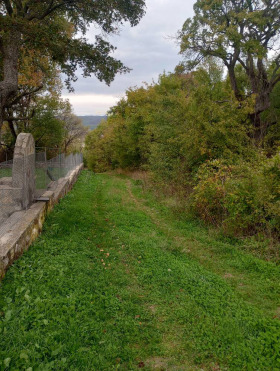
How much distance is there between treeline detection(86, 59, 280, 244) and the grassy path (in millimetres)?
1322

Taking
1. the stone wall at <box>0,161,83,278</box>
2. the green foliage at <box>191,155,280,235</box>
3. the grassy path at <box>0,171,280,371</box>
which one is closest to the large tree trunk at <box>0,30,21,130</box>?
the stone wall at <box>0,161,83,278</box>

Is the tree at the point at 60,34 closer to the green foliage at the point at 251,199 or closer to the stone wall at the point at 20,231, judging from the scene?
the stone wall at the point at 20,231

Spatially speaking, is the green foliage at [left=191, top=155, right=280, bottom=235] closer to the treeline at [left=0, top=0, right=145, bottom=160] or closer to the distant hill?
the treeline at [left=0, top=0, right=145, bottom=160]

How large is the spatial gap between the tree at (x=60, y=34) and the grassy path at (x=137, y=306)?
5769 millimetres

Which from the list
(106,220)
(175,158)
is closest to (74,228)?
(106,220)

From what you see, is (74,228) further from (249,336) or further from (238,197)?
(249,336)

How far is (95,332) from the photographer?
3.67 metres

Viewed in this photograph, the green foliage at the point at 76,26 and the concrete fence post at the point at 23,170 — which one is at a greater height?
the green foliage at the point at 76,26

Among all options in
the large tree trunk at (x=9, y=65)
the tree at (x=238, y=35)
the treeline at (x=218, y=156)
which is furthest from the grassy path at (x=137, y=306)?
the tree at (x=238, y=35)

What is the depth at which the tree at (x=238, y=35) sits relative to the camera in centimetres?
1412

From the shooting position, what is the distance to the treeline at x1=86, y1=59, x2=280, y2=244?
23.8 feet

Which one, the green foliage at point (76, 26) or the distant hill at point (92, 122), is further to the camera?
the distant hill at point (92, 122)

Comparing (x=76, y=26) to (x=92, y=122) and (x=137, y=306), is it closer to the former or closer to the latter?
(x=137, y=306)

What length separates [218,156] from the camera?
1190 centimetres
